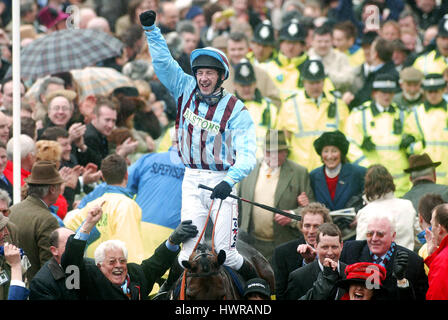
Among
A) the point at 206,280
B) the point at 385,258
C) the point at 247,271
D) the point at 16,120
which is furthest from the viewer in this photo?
the point at 16,120

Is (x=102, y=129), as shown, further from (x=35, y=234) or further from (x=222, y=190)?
(x=222, y=190)

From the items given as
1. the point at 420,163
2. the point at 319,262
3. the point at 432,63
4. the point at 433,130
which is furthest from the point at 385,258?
the point at 432,63

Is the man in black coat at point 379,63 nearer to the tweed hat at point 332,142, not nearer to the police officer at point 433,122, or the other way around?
the police officer at point 433,122

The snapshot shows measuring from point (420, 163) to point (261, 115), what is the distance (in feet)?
6.14

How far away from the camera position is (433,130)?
10.7 m

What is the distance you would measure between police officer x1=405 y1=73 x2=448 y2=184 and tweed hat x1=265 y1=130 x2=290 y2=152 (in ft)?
4.97

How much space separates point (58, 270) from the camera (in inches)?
279

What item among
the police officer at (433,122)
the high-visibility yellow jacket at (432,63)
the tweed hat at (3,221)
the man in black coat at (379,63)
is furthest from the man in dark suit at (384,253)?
the high-visibility yellow jacket at (432,63)

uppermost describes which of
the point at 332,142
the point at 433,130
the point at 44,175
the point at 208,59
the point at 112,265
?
the point at 208,59

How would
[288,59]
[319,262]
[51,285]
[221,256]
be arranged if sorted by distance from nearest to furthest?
[221,256]
[51,285]
[319,262]
[288,59]

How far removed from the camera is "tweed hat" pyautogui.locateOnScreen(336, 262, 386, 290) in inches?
266

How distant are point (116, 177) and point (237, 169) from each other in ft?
7.26

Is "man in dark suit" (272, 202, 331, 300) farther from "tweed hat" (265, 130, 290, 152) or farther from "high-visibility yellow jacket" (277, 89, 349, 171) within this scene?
"high-visibility yellow jacket" (277, 89, 349, 171)

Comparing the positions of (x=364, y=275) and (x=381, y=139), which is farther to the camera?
(x=381, y=139)
